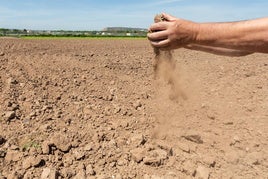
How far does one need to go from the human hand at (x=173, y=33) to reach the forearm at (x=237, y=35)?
6 centimetres

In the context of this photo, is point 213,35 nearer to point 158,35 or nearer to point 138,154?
point 158,35

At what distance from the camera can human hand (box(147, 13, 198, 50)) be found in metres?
2.58

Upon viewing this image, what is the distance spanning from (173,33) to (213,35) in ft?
0.91

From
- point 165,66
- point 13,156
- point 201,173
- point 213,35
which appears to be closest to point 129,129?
point 165,66

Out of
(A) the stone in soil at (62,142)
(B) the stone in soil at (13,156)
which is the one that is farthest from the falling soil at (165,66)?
(B) the stone in soil at (13,156)

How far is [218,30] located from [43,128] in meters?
3.08

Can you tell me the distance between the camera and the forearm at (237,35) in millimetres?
2322

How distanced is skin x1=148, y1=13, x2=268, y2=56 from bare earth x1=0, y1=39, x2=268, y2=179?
5.57 feet

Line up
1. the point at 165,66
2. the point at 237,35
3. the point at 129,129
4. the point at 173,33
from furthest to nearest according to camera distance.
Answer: the point at 129,129 < the point at 165,66 < the point at 173,33 < the point at 237,35

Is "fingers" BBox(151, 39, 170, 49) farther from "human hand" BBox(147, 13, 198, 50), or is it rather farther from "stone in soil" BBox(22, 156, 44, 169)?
"stone in soil" BBox(22, 156, 44, 169)

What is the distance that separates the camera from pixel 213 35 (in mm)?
2488

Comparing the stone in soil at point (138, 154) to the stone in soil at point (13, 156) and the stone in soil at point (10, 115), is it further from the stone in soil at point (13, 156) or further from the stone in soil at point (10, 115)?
the stone in soil at point (10, 115)

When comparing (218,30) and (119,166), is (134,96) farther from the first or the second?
(218,30)

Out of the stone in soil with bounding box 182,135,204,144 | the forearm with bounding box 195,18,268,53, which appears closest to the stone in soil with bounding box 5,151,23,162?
the stone in soil with bounding box 182,135,204,144
